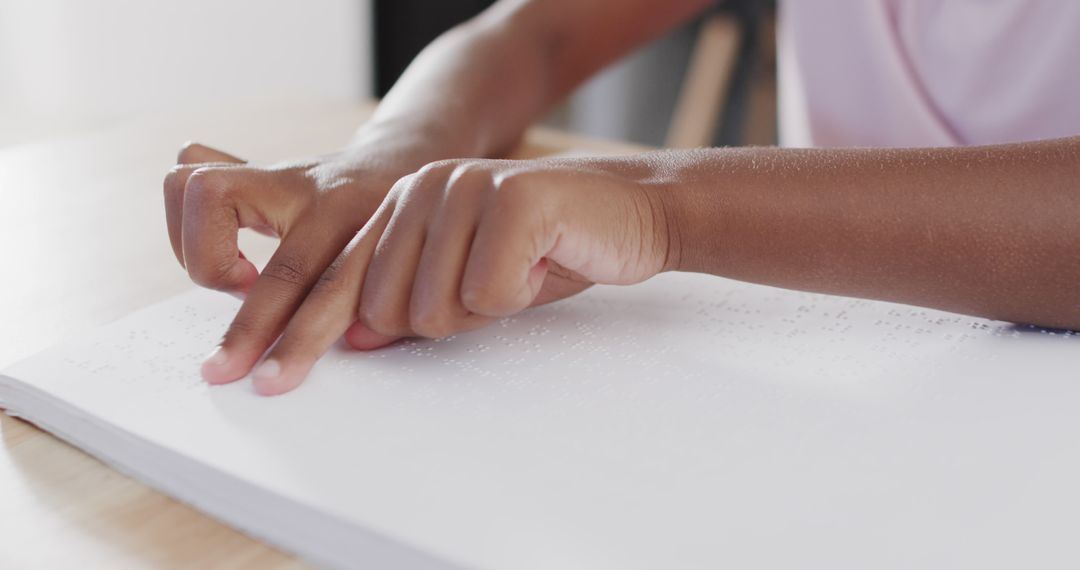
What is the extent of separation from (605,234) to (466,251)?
0.23ft

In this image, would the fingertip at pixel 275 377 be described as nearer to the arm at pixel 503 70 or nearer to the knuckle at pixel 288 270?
the knuckle at pixel 288 270

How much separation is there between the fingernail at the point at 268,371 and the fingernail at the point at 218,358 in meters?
0.02

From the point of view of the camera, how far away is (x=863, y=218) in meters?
0.50

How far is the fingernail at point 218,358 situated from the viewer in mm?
461

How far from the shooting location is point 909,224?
1.64 feet

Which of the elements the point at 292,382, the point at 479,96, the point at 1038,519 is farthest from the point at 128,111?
the point at 1038,519

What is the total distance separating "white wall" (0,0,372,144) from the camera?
218 cm

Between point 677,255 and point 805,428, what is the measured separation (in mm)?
129

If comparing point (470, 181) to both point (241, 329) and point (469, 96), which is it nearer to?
point (241, 329)

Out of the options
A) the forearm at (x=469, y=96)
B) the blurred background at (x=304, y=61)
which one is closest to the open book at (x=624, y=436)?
the forearm at (x=469, y=96)

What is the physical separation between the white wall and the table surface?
1309mm

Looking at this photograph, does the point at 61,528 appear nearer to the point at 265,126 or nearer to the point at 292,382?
the point at 292,382

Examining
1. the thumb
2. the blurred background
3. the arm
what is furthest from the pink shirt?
the blurred background

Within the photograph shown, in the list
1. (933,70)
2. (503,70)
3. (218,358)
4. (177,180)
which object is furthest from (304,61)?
(218,358)
